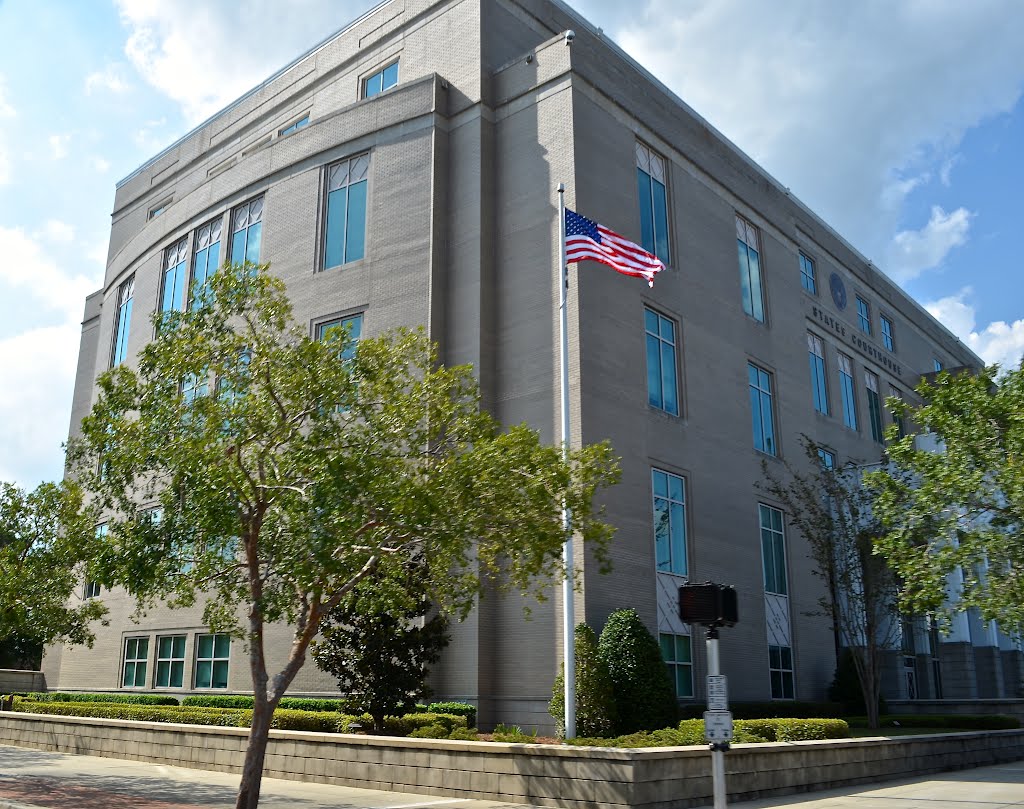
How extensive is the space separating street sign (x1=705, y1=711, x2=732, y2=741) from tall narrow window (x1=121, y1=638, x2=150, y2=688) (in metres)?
28.2

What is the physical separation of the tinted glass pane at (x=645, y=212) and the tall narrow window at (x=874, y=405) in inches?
727

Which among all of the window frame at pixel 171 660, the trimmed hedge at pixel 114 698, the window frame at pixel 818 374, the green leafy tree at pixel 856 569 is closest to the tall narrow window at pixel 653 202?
the green leafy tree at pixel 856 569

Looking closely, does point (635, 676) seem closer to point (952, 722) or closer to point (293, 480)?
point (293, 480)

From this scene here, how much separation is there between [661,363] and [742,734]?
13.0m

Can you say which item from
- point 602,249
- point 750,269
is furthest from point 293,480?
point 750,269

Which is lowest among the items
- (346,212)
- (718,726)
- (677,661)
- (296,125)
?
(718,726)

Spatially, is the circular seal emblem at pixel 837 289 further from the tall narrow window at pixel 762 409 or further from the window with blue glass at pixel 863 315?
the tall narrow window at pixel 762 409

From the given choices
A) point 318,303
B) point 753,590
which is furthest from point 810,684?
point 318,303

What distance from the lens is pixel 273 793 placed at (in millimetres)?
16031

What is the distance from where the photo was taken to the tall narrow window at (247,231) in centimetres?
3353

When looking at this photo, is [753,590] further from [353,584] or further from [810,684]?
[353,584]

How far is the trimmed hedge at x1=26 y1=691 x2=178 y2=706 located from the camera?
1196 inches

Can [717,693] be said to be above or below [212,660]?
below

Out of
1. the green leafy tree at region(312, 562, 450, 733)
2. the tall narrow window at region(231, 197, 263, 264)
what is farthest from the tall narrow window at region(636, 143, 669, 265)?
the green leafy tree at region(312, 562, 450, 733)
